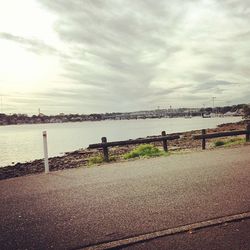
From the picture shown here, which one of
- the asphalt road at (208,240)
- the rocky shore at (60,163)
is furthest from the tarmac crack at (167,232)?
the rocky shore at (60,163)

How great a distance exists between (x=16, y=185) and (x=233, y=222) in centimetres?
567

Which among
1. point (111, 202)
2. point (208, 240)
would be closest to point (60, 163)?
point (111, 202)

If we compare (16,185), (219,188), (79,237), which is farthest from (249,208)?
Answer: (16,185)

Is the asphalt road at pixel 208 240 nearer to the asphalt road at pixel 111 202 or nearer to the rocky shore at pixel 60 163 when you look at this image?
the asphalt road at pixel 111 202

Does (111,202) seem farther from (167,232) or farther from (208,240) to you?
(208,240)

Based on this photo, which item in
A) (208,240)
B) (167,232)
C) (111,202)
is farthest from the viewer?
(111,202)

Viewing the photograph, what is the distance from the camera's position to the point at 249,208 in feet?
18.6

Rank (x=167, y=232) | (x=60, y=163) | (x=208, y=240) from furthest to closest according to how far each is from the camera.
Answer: (x=60, y=163) < (x=167, y=232) < (x=208, y=240)

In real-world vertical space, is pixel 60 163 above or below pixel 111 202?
below

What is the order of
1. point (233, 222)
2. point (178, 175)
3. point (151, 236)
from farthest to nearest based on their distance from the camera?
point (178, 175) → point (233, 222) → point (151, 236)

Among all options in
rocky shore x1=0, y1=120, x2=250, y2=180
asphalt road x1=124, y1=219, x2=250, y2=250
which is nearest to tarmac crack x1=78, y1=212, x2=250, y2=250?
asphalt road x1=124, y1=219, x2=250, y2=250

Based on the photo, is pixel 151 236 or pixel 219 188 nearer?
pixel 151 236

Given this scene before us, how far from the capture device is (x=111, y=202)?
6293 millimetres

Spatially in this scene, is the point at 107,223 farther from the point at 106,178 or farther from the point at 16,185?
the point at 16,185
